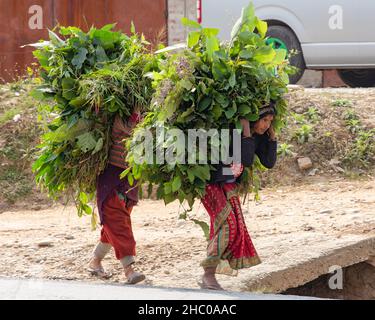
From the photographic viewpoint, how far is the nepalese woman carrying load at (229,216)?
20.9 feet

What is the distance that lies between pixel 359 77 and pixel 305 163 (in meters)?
3.78

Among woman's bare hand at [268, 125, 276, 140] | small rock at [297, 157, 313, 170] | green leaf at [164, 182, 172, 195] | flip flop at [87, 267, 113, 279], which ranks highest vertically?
woman's bare hand at [268, 125, 276, 140]

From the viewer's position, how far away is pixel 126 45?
22.9ft

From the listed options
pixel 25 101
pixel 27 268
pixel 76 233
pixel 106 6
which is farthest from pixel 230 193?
pixel 106 6

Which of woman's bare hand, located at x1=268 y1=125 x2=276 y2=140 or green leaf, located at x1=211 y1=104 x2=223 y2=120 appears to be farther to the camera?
Answer: woman's bare hand, located at x1=268 y1=125 x2=276 y2=140

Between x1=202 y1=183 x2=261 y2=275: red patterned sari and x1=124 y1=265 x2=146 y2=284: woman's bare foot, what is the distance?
0.55 m

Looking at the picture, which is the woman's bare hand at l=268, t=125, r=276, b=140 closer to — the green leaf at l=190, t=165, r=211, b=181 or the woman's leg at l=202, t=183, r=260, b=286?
the woman's leg at l=202, t=183, r=260, b=286

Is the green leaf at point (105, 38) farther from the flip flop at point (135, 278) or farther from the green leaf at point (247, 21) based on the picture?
the flip flop at point (135, 278)

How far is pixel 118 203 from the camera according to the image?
6.81 m

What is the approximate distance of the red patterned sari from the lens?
6.40 metres

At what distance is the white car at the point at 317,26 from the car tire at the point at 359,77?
432 mm

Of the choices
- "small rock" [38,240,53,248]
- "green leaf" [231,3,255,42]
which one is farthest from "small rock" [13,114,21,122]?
"green leaf" [231,3,255,42]

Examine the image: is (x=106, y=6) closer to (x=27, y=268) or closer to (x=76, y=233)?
(x=76, y=233)

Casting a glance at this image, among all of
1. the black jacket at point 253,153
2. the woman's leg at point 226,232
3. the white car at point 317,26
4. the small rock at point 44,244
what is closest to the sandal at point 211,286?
the woman's leg at point 226,232
